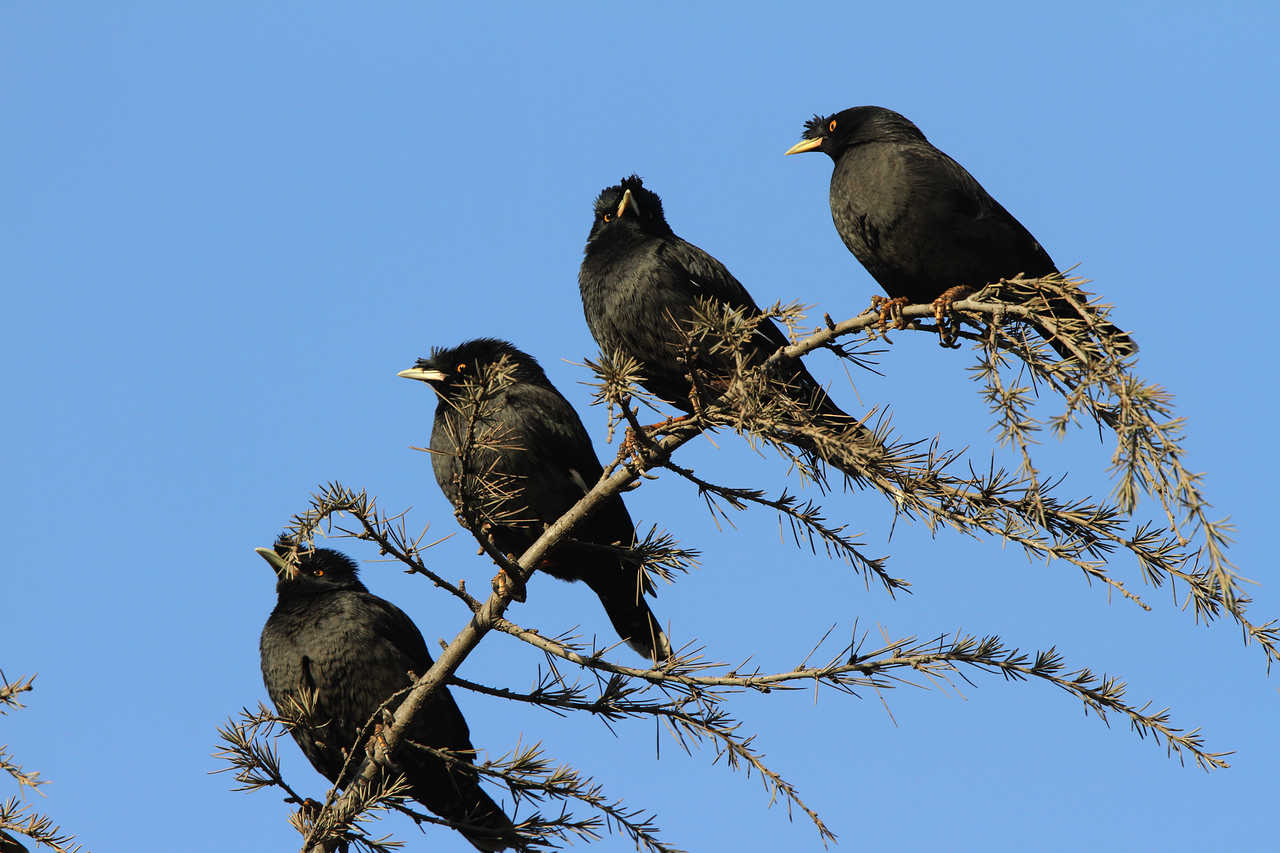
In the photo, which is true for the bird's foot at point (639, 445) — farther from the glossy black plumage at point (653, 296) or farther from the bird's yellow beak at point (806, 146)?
the bird's yellow beak at point (806, 146)

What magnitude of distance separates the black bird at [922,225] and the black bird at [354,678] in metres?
3.00

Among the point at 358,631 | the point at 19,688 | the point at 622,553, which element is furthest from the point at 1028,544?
the point at 358,631

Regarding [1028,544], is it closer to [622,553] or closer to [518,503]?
[622,553]

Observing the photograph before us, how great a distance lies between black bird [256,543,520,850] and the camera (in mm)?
5469

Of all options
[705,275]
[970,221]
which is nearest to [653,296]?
[705,275]

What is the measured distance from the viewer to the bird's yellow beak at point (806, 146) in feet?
22.7

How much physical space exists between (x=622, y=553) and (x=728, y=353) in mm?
1104

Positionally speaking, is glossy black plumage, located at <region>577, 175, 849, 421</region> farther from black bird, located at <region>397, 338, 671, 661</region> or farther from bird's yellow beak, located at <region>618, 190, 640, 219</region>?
black bird, located at <region>397, 338, 671, 661</region>

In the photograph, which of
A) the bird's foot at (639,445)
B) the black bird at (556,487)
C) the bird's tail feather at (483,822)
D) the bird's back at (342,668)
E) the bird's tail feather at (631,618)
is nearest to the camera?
the bird's foot at (639,445)

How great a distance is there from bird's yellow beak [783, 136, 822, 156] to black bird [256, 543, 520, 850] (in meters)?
3.49

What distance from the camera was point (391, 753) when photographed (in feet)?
15.6

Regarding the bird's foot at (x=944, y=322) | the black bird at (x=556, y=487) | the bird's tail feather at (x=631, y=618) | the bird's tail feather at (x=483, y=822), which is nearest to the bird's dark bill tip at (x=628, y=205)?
the black bird at (x=556, y=487)

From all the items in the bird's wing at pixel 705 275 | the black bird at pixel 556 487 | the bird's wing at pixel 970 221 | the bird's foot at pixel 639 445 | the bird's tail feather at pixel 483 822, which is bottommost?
the bird's tail feather at pixel 483 822

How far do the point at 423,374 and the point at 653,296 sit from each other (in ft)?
5.20
